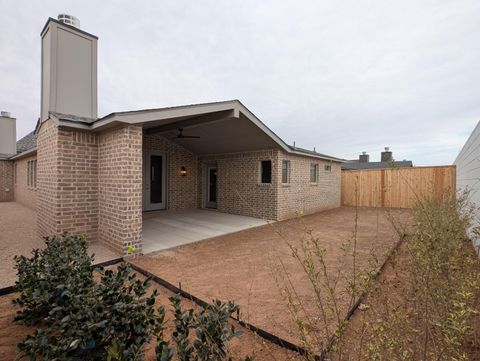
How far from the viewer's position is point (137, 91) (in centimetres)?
1427

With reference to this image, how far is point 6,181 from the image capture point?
14.6 m

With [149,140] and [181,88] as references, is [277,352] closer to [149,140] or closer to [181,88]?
[149,140]

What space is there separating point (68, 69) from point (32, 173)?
28.0ft

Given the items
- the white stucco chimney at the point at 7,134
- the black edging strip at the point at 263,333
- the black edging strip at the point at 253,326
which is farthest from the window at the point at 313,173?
the white stucco chimney at the point at 7,134

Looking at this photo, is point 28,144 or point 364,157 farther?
point 364,157

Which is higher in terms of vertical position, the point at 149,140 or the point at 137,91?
the point at 137,91

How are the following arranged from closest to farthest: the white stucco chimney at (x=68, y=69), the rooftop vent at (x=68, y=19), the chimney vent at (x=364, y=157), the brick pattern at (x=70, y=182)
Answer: the brick pattern at (x=70, y=182) < the white stucco chimney at (x=68, y=69) < the rooftop vent at (x=68, y=19) < the chimney vent at (x=364, y=157)

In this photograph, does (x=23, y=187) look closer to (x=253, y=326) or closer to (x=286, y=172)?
(x=286, y=172)

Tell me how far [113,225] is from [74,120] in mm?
2443

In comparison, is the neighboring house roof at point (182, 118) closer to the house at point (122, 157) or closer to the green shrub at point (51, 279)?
the house at point (122, 157)

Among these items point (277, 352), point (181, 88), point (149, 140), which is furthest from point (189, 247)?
point (181, 88)

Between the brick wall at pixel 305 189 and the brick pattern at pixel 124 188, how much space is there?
4.89 m

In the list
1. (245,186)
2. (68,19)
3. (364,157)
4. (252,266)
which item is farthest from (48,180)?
(364,157)

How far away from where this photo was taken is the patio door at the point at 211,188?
11398 mm
